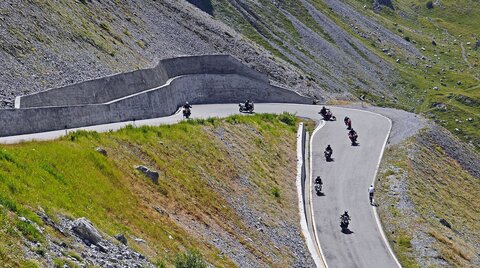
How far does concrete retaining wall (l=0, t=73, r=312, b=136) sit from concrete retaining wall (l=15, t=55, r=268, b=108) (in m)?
0.99

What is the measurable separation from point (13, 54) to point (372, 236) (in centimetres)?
2279

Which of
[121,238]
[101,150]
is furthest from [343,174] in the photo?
[121,238]

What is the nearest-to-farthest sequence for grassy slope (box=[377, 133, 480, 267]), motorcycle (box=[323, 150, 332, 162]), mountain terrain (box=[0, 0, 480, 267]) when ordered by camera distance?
mountain terrain (box=[0, 0, 480, 267])
grassy slope (box=[377, 133, 480, 267])
motorcycle (box=[323, 150, 332, 162])

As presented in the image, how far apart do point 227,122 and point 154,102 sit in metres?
5.24

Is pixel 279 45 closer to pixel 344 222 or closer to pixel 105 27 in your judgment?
pixel 105 27

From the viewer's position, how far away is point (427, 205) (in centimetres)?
4912

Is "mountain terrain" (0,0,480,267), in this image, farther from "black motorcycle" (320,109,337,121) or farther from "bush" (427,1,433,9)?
"bush" (427,1,433,9)

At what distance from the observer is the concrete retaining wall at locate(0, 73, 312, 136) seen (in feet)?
109

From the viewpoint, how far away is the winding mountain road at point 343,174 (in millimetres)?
39219

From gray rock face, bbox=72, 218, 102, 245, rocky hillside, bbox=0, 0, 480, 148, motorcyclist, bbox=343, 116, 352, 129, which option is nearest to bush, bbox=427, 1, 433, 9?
rocky hillside, bbox=0, 0, 480, 148

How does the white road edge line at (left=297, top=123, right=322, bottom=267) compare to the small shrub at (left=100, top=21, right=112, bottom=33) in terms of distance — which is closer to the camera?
the white road edge line at (left=297, top=123, right=322, bottom=267)

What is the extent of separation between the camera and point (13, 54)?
1698 inches

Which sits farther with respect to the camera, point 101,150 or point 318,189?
point 318,189

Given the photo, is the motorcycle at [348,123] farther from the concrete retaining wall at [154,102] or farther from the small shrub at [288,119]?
the concrete retaining wall at [154,102]
